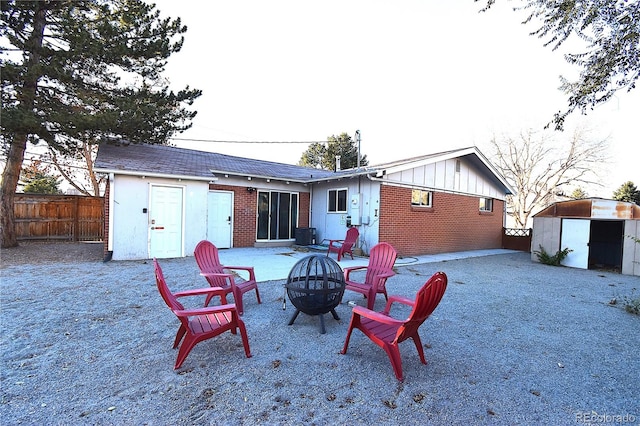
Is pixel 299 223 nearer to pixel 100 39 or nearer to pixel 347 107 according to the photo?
pixel 100 39

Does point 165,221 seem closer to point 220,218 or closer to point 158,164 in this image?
point 158,164

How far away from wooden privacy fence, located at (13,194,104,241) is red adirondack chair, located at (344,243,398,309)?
12532mm

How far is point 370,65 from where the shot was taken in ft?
43.4

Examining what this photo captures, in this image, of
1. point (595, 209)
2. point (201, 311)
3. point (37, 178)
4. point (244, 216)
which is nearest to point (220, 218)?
point (244, 216)

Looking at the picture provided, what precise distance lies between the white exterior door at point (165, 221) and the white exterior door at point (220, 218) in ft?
4.56

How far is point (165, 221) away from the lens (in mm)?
8805

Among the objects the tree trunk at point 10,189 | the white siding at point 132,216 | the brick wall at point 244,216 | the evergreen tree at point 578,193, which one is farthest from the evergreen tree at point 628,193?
the tree trunk at point 10,189

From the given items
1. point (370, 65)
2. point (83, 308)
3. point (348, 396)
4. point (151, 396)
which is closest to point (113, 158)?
point (83, 308)

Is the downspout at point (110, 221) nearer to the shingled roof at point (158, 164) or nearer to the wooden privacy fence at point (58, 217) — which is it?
the shingled roof at point (158, 164)

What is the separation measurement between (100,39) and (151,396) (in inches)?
415

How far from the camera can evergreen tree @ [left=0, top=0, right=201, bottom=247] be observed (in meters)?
8.41

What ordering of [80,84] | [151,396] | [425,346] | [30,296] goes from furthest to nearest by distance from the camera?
1. [80,84]
2. [30,296]
3. [425,346]
4. [151,396]

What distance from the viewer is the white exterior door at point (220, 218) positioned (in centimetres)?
1043

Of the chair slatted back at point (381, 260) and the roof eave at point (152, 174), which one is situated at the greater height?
the roof eave at point (152, 174)
